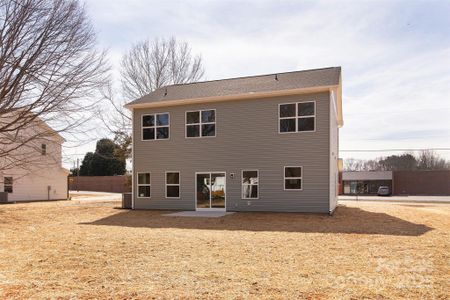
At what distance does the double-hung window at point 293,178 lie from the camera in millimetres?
17719

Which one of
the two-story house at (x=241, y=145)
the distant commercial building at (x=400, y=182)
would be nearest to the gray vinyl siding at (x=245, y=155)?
the two-story house at (x=241, y=145)

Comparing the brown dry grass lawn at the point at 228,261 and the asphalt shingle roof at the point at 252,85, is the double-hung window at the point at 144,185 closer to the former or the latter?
the asphalt shingle roof at the point at 252,85

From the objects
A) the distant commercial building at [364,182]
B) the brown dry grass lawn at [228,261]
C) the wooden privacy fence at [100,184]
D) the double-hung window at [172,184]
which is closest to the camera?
the brown dry grass lawn at [228,261]

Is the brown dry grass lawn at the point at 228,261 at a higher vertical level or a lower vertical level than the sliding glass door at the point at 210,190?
lower

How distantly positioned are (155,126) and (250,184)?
234 inches

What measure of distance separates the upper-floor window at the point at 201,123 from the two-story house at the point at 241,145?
0.16 ft

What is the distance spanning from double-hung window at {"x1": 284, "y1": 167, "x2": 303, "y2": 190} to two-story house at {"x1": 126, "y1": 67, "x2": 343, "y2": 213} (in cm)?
4

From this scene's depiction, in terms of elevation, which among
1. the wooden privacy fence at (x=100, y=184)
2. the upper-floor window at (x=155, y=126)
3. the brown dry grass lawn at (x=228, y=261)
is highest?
the upper-floor window at (x=155, y=126)

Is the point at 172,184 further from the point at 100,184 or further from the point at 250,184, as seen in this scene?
the point at 100,184

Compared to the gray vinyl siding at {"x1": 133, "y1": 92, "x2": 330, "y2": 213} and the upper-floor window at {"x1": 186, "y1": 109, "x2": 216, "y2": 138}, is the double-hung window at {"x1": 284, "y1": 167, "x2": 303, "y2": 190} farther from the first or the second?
the upper-floor window at {"x1": 186, "y1": 109, "x2": 216, "y2": 138}

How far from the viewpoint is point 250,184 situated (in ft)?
61.4

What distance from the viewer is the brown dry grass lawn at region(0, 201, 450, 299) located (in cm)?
589

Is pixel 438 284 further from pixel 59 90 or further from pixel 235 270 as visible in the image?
pixel 59 90

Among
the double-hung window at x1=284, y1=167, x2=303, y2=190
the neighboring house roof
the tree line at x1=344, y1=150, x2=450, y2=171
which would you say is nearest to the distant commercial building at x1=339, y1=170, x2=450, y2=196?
the tree line at x1=344, y1=150, x2=450, y2=171
